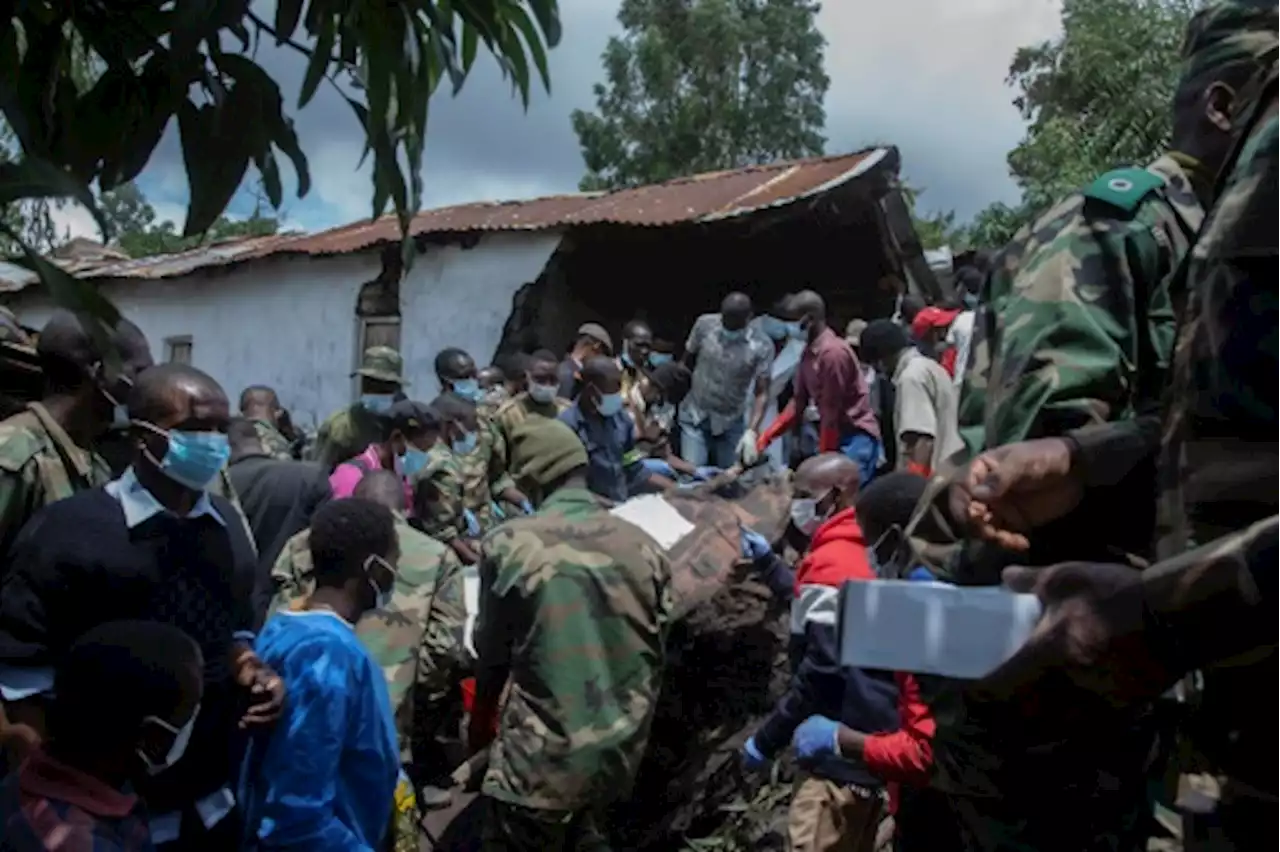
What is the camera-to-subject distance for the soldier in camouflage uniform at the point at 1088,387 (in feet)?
8.16

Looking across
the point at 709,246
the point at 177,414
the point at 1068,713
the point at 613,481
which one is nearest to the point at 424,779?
the point at 613,481

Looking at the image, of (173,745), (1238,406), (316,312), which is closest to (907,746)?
(173,745)

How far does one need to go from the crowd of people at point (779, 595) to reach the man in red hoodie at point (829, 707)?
12 mm

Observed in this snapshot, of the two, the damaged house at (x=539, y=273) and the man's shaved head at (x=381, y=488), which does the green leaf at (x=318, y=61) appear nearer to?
the man's shaved head at (x=381, y=488)

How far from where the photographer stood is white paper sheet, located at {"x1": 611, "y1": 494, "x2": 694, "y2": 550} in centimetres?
615

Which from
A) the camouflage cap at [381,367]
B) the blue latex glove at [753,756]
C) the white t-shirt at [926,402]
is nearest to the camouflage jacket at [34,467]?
the blue latex glove at [753,756]

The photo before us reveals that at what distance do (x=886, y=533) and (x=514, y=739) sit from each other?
1.37 metres

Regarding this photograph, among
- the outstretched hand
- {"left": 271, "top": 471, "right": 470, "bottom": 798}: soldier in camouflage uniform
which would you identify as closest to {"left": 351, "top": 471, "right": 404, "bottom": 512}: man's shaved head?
{"left": 271, "top": 471, "right": 470, "bottom": 798}: soldier in camouflage uniform

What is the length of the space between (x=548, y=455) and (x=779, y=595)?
1.39 m

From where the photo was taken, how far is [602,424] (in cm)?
844

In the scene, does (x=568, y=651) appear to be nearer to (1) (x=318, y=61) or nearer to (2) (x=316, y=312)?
(1) (x=318, y=61)

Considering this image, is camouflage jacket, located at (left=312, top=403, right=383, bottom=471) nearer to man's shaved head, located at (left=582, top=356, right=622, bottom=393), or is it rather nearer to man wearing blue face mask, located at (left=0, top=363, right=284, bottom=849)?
man's shaved head, located at (left=582, top=356, right=622, bottom=393)

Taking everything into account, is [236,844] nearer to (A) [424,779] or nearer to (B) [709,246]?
(A) [424,779]

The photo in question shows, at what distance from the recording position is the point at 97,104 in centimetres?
175
